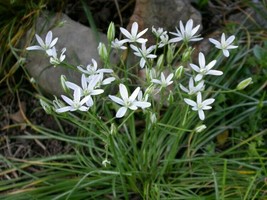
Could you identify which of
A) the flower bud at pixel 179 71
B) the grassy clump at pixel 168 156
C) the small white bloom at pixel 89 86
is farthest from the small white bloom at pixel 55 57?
the flower bud at pixel 179 71

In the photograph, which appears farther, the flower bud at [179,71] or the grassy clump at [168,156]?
the grassy clump at [168,156]

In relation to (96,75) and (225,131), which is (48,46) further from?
(225,131)

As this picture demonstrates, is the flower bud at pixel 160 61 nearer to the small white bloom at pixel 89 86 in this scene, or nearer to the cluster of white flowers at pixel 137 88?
the cluster of white flowers at pixel 137 88

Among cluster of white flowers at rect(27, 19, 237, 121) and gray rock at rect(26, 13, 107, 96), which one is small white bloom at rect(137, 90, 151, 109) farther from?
gray rock at rect(26, 13, 107, 96)

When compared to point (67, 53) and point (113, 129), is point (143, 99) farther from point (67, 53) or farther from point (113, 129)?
point (67, 53)

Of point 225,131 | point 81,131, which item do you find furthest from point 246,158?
point 81,131

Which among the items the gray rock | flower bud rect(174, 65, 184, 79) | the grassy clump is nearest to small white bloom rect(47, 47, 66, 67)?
the grassy clump

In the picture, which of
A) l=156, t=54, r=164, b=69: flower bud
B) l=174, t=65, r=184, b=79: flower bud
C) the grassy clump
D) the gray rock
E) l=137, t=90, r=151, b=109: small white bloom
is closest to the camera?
l=137, t=90, r=151, b=109: small white bloom

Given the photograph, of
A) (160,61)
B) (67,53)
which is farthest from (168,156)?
(67,53)

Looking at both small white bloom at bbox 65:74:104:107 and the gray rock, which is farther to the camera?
the gray rock
